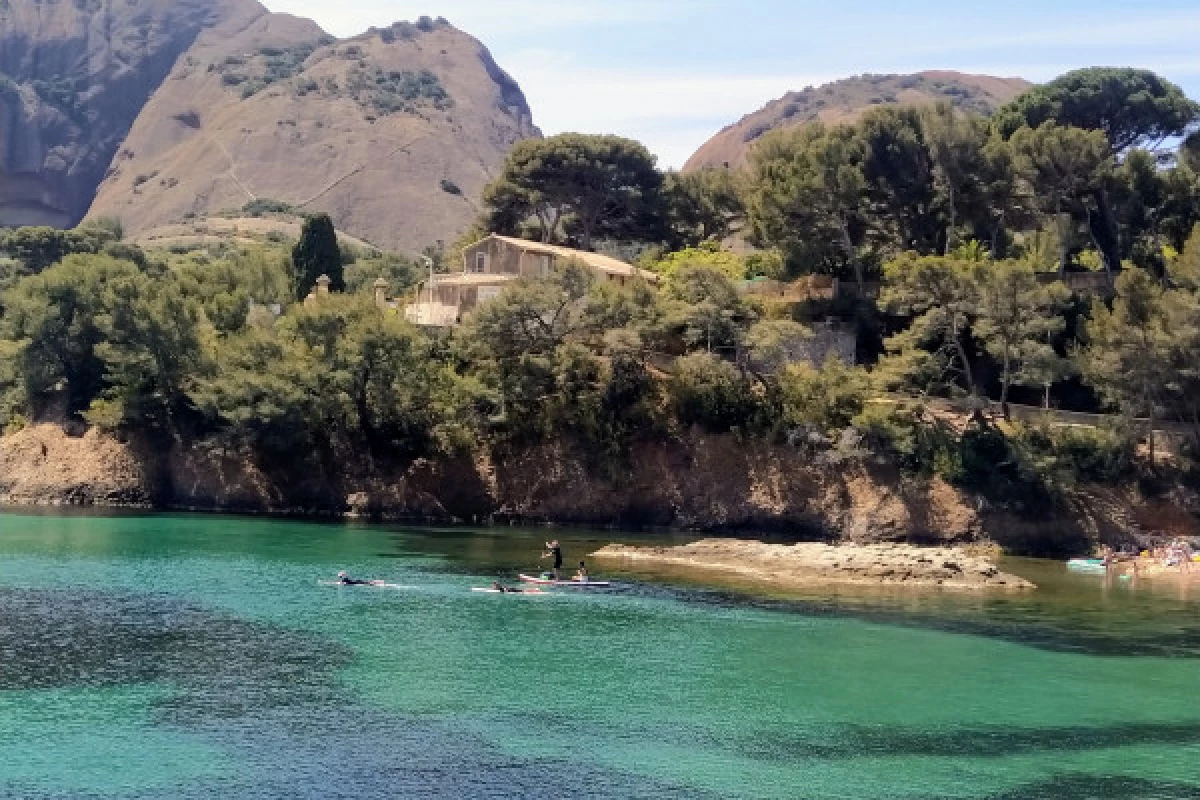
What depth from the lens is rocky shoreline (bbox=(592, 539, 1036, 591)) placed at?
207ft

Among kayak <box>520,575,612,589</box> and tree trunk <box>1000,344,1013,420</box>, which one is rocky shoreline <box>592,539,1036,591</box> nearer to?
kayak <box>520,575,612,589</box>

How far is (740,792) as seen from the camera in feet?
99.6

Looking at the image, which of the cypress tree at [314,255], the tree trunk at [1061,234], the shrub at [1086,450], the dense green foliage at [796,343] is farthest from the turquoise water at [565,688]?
the cypress tree at [314,255]

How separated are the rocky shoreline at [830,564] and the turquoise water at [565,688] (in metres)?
3.87

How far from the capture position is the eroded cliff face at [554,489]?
256ft

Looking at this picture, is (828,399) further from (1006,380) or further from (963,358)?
(1006,380)

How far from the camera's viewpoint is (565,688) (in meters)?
39.5

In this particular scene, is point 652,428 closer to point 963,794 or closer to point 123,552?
point 123,552

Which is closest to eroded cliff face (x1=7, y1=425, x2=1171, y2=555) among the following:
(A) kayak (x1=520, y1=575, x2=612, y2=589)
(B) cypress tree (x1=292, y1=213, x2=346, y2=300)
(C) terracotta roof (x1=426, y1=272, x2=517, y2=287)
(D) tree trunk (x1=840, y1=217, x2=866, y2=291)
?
(D) tree trunk (x1=840, y1=217, x2=866, y2=291)

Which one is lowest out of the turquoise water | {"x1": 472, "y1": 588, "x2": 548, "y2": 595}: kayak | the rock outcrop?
the turquoise water

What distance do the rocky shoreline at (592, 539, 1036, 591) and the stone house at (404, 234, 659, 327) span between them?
86.9 ft

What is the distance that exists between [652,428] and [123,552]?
108 feet

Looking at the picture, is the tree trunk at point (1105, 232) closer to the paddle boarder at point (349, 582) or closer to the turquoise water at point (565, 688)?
the turquoise water at point (565, 688)

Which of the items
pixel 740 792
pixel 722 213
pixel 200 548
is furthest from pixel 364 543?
pixel 722 213
